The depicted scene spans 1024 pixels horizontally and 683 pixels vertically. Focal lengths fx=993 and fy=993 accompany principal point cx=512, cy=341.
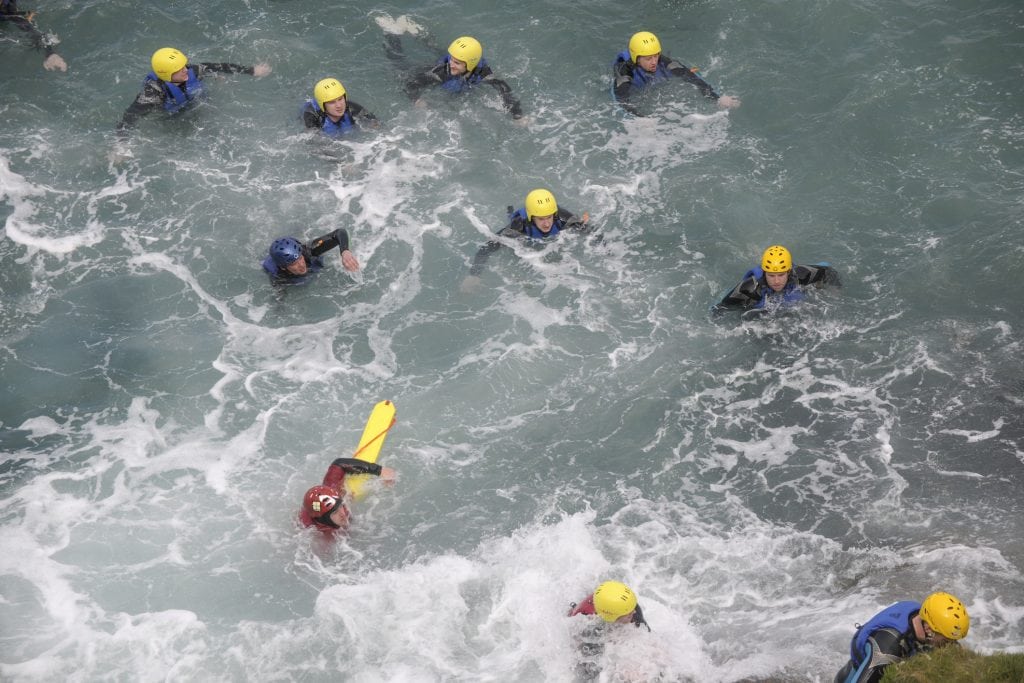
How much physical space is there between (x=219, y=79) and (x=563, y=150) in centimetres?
681

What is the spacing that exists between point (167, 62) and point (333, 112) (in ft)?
10.2

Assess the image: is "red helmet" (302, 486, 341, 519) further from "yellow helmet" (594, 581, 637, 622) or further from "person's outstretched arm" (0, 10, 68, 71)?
"person's outstretched arm" (0, 10, 68, 71)

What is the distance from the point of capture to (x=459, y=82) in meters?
18.2

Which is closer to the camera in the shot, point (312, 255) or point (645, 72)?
point (312, 255)

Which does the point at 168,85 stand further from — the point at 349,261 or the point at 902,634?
the point at 902,634

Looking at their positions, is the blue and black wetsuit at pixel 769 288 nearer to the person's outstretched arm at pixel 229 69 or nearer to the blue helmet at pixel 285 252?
the blue helmet at pixel 285 252

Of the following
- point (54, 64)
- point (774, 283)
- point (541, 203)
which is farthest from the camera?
point (54, 64)

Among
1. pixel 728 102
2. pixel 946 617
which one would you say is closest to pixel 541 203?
pixel 728 102

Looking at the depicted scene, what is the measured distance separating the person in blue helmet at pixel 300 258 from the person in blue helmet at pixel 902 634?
8654 mm

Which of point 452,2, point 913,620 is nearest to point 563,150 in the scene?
point 452,2

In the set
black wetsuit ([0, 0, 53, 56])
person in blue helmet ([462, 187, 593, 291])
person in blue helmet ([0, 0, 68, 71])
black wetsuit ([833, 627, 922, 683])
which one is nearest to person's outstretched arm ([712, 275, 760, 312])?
person in blue helmet ([462, 187, 593, 291])

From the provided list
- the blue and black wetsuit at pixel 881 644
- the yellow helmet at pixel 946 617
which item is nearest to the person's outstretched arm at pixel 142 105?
the blue and black wetsuit at pixel 881 644

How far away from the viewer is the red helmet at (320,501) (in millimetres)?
11930

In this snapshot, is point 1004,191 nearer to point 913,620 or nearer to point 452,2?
point 913,620
